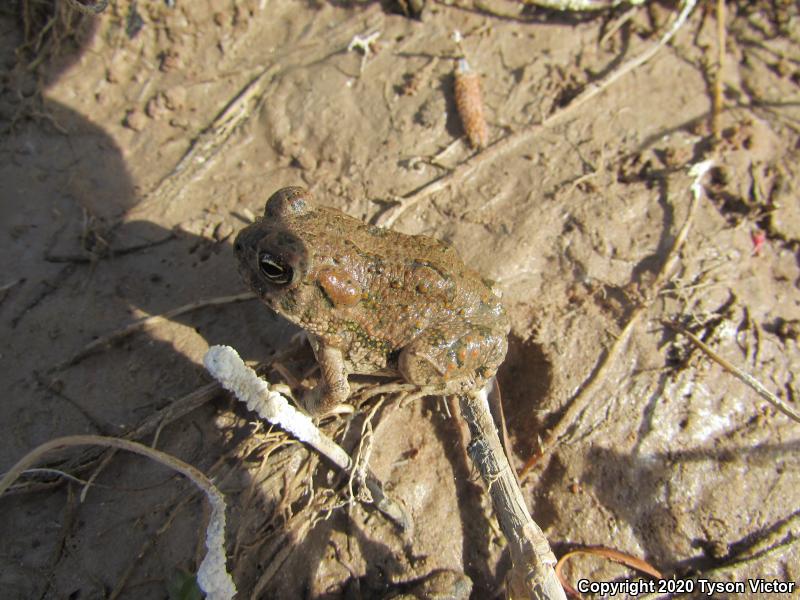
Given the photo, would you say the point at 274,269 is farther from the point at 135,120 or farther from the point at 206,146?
the point at 135,120

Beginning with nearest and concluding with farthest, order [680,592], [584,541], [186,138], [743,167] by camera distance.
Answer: [680,592]
[584,541]
[743,167]
[186,138]

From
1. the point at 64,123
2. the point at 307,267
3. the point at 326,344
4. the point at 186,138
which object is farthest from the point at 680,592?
the point at 64,123

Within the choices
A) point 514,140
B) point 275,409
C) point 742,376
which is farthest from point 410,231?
point 742,376

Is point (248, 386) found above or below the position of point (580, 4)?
below

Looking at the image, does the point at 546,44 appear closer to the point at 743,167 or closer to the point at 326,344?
the point at 743,167

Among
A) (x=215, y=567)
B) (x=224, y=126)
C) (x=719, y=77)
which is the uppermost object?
(x=719, y=77)

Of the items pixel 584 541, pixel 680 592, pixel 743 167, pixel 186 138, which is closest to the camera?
pixel 680 592

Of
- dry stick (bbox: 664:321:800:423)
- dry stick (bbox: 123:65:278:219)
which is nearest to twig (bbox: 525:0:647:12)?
dry stick (bbox: 123:65:278:219)
